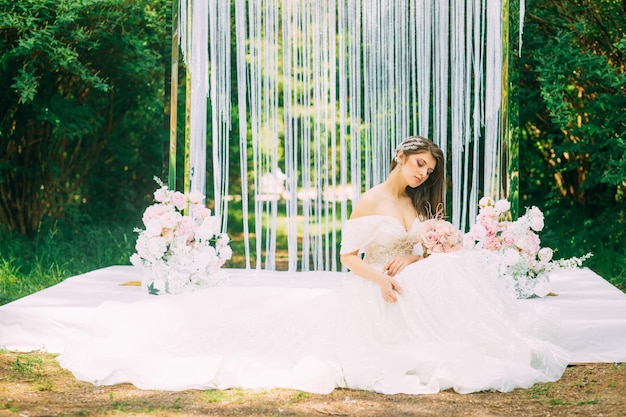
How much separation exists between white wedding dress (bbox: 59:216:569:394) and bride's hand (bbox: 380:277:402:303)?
3cm

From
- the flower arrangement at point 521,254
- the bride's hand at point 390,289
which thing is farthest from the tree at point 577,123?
the bride's hand at point 390,289

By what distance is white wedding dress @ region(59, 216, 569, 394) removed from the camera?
3.37 metres

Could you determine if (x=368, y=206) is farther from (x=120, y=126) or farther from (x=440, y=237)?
(x=120, y=126)

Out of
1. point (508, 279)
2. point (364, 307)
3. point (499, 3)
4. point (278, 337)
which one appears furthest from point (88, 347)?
point (499, 3)

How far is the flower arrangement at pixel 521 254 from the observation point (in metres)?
4.49

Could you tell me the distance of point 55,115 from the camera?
7.47 metres

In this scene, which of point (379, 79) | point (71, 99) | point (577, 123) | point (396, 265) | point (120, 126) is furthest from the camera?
point (120, 126)

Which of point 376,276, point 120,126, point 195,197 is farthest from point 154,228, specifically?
point 120,126

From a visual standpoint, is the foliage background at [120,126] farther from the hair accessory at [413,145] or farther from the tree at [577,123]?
the hair accessory at [413,145]

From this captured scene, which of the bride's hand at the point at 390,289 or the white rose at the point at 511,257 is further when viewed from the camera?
the white rose at the point at 511,257

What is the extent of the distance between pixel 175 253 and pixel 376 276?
4.56 ft

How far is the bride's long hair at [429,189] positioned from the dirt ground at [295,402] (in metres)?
0.89

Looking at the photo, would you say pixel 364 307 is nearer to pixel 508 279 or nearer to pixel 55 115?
pixel 508 279

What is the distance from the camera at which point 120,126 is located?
28.8 feet
